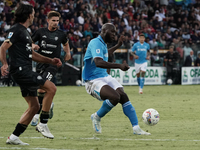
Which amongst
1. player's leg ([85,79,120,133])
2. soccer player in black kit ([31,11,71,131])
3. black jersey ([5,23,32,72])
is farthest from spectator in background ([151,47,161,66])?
black jersey ([5,23,32,72])

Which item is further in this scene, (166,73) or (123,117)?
(166,73)

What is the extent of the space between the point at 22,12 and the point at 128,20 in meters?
20.9

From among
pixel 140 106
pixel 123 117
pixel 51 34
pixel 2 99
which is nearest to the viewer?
pixel 51 34

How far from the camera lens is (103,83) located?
7637mm

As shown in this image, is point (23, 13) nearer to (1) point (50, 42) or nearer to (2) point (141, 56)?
(1) point (50, 42)

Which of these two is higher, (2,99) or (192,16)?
(192,16)

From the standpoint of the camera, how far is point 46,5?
23.0 metres

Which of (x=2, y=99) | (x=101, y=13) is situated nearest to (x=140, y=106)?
(x=2, y=99)

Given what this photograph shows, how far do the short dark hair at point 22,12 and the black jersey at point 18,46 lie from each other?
0.11 m

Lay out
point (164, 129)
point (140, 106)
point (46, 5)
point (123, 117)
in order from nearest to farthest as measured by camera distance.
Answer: point (164, 129)
point (123, 117)
point (140, 106)
point (46, 5)

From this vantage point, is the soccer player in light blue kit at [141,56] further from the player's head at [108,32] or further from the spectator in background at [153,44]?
the player's head at [108,32]

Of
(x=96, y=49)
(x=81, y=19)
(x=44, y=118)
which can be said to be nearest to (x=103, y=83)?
(x=96, y=49)

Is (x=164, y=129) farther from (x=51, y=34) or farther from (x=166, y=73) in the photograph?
(x=166, y=73)

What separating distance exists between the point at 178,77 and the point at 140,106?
482 inches
